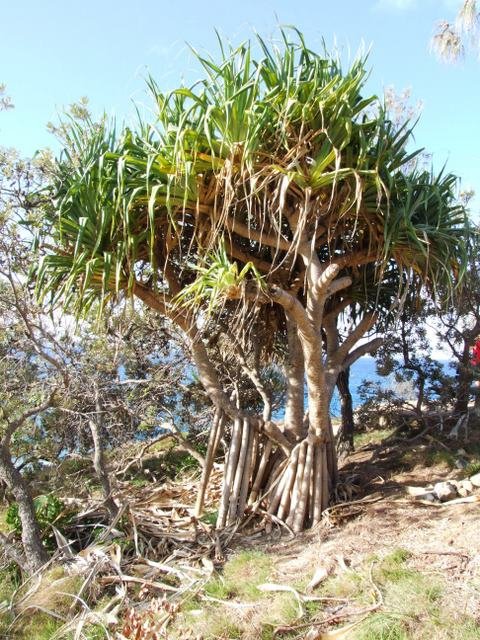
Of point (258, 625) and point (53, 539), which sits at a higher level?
point (53, 539)

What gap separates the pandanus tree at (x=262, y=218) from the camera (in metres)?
4.23

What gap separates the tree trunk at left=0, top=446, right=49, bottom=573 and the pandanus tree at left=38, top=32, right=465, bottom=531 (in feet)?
4.73

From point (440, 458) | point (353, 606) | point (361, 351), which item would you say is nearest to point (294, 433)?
point (361, 351)

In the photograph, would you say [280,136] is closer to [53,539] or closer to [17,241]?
[17,241]

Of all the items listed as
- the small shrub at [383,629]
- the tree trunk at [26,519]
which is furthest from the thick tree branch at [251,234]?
the small shrub at [383,629]

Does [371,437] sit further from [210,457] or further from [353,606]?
[353,606]

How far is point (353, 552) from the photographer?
4.16 meters

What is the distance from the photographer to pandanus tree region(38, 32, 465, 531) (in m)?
4.23

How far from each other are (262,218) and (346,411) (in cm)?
369

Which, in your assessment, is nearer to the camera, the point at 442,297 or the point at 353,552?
the point at 353,552

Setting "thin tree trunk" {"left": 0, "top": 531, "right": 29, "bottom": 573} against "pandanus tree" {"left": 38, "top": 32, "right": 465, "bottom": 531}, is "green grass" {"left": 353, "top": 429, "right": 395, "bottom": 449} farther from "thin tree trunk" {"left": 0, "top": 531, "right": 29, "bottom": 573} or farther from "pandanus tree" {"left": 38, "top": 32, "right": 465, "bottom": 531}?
"thin tree trunk" {"left": 0, "top": 531, "right": 29, "bottom": 573}

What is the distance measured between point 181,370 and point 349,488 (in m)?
2.52

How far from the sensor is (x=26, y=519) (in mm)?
4570

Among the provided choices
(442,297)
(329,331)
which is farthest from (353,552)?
(442,297)
